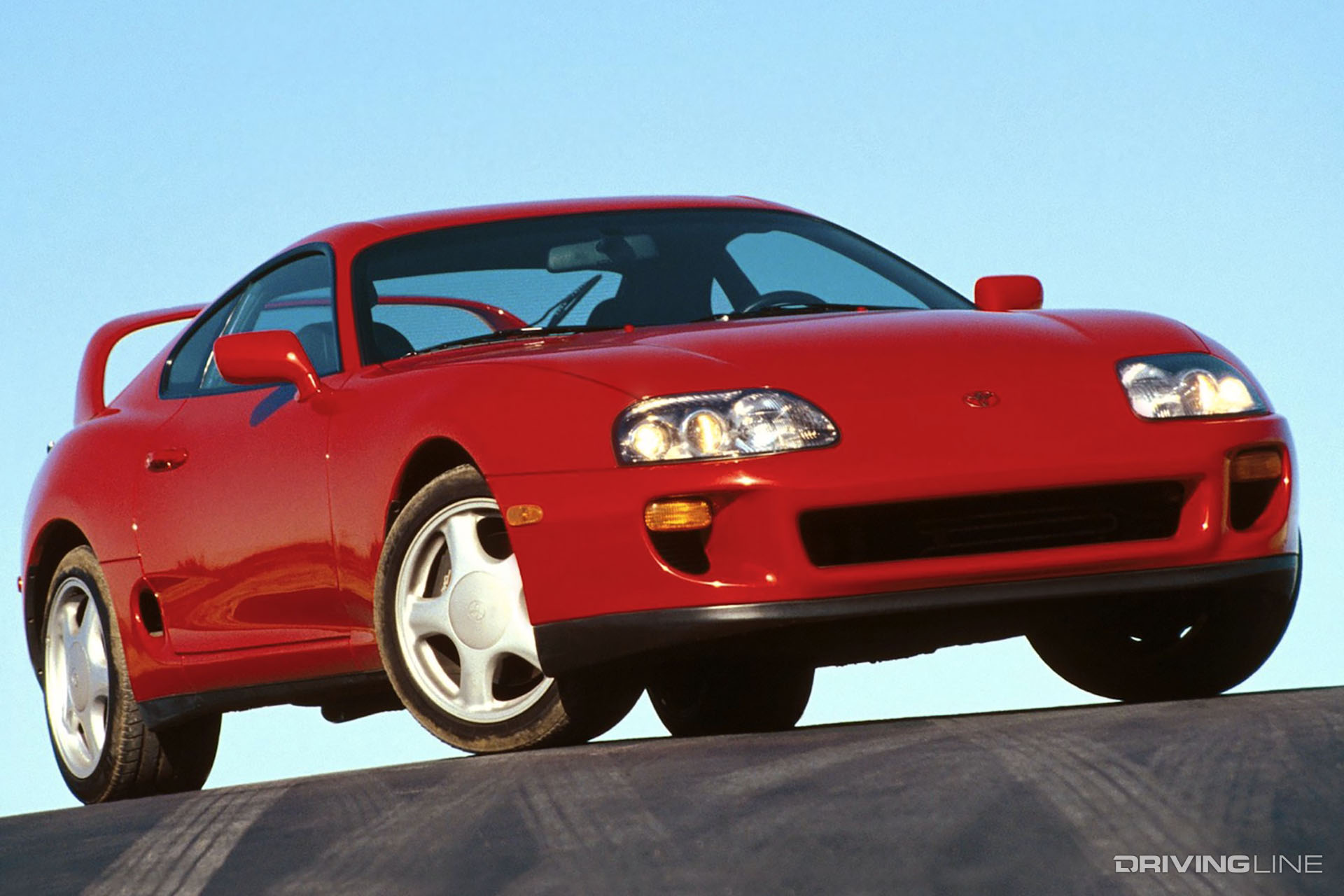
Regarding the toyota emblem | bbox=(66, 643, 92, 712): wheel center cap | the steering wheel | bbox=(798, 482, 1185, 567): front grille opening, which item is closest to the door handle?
bbox=(66, 643, 92, 712): wheel center cap

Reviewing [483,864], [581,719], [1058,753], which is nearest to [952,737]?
[1058,753]

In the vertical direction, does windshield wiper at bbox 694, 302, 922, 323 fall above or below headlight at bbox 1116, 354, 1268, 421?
above

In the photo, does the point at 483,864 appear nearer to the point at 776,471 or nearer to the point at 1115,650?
the point at 776,471

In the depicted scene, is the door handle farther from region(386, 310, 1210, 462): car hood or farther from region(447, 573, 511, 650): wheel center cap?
region(447, 573, 511, 650): wheel center cap

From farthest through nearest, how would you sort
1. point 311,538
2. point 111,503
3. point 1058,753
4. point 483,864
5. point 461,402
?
point 111,503, point 311,538, point 461,402, point 1058,753, point 483,864

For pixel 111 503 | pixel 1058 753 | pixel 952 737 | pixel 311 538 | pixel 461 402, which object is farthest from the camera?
pixel 111 503

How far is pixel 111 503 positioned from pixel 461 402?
1986 millimetres

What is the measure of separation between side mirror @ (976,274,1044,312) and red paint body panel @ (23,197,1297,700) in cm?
61

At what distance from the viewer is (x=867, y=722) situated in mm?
5703

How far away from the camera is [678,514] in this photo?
5.29m

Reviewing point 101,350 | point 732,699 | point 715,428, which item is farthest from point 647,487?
point 101,350

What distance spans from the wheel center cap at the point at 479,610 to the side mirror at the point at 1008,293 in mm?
1918

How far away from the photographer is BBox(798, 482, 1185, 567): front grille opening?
5.36 meters

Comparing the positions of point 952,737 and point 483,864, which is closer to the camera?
point 483,864
